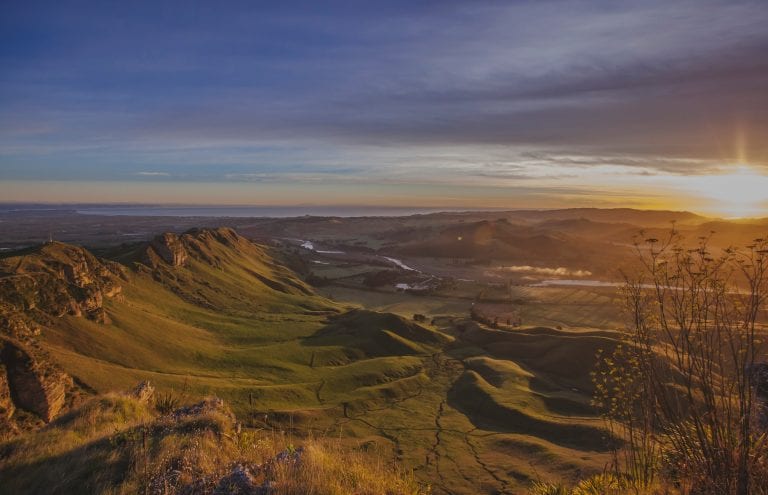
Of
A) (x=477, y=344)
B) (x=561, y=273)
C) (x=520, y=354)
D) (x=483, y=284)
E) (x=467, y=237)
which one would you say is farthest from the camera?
(x=467, y=237)

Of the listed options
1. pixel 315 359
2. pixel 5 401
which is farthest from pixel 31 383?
pixel 315 359

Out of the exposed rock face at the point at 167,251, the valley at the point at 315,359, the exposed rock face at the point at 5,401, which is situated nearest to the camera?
the exposed rock face at the point at 5,401

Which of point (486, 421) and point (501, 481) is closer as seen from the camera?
point (501, 481)

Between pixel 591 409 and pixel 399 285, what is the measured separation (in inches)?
2805

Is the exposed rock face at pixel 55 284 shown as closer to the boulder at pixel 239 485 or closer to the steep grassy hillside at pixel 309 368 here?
the steep grassy hillside at pixel 309 368

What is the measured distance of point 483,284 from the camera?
4250 inches

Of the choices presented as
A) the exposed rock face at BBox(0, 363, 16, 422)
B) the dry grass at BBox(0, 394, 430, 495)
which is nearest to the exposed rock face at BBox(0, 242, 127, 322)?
the exposed rock face at BBox(0, 363, 16, 422)

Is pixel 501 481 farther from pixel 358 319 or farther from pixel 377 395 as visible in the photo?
pixel 358 319

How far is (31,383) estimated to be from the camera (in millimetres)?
23531

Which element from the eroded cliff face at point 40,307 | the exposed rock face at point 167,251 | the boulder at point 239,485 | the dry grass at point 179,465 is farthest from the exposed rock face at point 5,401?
Result: the exposed rock face at point 167,251

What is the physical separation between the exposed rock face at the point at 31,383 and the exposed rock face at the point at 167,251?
132ft

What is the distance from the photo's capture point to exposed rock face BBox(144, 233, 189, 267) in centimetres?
6494

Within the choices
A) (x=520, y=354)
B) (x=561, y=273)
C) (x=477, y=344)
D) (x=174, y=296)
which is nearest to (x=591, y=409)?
(x=520, y=354)

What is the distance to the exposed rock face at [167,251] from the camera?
2557 inches
